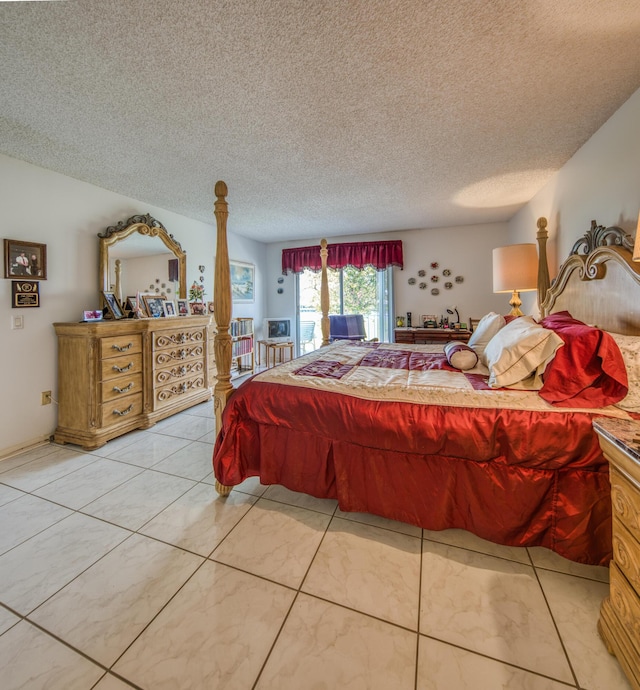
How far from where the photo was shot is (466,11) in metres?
1.27

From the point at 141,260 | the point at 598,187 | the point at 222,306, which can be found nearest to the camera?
the point at 222,306

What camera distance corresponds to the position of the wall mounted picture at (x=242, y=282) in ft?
16.4

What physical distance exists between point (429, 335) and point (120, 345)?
385 centimetres

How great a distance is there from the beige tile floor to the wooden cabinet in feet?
10.7

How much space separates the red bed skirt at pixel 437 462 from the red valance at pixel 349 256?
3.85 metres

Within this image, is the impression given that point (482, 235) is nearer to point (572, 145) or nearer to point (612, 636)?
point (572, 145)

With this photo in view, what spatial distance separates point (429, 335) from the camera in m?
4.52

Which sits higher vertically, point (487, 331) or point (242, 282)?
point (242, 282)

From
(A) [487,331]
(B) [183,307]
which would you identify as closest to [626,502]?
(A) [487,331]

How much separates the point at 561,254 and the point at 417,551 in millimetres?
2922

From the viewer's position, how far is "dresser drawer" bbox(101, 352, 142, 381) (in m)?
2.61

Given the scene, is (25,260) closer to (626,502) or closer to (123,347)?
(123,347)

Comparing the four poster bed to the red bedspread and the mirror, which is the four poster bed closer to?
the red bedspread

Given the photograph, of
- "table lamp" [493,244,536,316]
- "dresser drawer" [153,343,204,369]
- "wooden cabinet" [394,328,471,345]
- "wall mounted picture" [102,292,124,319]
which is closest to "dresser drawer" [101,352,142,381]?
"dresser drawer" [153,343,204,369]
